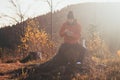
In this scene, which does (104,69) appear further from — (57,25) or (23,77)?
(57,25)

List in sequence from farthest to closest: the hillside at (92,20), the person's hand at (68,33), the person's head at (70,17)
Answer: the hillside at (92,20) < the person's hand at (68,33) < the person's head at (70,17)

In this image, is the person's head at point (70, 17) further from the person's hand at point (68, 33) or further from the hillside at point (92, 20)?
the hillside at point (92, 20)

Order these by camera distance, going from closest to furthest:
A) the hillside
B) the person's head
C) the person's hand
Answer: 1. the person's head
2. the person's hand
3. the hillside

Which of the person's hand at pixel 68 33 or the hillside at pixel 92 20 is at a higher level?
the hillside at pixel 92 20

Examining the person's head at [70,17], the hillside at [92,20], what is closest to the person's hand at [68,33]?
the person's head at [70,17]

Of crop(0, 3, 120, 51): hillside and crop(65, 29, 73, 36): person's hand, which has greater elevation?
crop(0, 3, 120, 51): hillside

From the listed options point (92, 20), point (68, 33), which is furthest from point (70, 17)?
point (92, 20)

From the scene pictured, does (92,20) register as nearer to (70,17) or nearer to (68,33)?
(68,33)

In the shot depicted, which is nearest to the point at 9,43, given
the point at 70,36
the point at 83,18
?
the point at 83,18

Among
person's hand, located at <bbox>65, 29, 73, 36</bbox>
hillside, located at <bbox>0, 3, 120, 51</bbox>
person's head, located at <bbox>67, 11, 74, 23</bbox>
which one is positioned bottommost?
person's hand, located at <bbox>65, 29, 73, 36</bbox>

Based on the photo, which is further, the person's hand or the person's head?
the person's hand

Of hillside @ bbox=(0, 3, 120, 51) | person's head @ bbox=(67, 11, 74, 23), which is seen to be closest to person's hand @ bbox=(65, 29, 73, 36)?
person's head @ bbox=(67, 11, 74, 23)

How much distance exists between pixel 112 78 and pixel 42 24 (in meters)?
68.6

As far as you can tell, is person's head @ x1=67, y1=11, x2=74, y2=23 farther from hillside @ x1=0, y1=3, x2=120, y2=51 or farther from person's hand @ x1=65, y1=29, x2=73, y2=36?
hillside @ x1=0, y1=3, x2=120, y2=51
